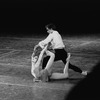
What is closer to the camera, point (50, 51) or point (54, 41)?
point (54, 41)

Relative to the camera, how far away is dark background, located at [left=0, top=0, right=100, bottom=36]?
2434 cm

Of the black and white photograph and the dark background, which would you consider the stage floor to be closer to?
the black and white photograph

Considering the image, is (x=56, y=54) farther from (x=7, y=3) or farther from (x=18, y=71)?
(x=7, y=3)

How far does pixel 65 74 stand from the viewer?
984cm

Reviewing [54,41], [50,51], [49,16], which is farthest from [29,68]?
[49,16]

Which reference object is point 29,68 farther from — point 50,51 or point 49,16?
point 49,16

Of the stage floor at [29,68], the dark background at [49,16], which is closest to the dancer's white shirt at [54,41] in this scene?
the stage floor at [29,68]

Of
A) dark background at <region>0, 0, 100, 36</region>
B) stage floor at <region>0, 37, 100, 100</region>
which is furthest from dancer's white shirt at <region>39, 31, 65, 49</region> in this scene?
dark background at <region>0, 0, 100, 36</region>

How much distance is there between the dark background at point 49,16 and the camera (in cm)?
2434

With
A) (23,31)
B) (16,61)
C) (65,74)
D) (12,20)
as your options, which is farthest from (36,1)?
(65,74)

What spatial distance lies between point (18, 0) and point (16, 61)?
2184cm

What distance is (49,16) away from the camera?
29.2 m

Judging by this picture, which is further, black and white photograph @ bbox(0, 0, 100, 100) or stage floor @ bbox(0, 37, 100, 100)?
black and white photograph @ bbox(0, 0, 100, 100)

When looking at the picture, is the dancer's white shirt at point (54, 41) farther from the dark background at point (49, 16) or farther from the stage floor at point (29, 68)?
the dark background at point (49, 16)
